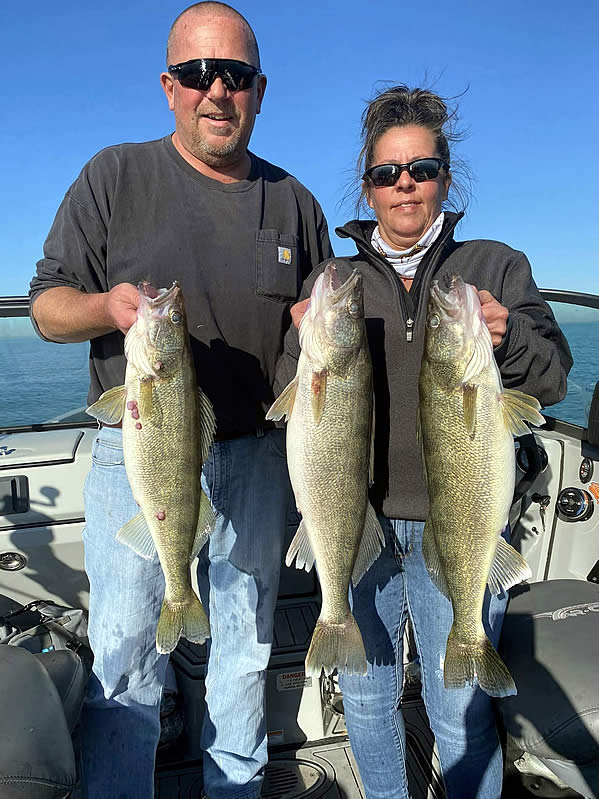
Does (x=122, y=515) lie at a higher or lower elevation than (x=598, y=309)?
lower

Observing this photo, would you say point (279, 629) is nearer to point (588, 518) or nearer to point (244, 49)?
A: point (588, 518)

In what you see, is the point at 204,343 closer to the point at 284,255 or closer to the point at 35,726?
the point at 284,255

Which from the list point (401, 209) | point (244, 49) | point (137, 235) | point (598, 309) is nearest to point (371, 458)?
point (401, 209)

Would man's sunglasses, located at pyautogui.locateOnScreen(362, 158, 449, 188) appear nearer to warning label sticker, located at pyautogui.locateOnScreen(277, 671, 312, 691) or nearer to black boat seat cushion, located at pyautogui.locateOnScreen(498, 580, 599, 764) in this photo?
black boat seat cushion, located at pyautogui.locateOnScreen(498, 580, 599, 764)

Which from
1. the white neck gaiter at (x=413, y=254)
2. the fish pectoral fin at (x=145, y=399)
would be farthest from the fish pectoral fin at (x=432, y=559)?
the fish pectoral fin at (x=145, y=399)

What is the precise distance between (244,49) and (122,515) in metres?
2.21

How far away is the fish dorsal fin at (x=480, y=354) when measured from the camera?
2230 millimetres

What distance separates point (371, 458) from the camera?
2.52 meters

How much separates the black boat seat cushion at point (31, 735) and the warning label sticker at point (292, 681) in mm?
1609

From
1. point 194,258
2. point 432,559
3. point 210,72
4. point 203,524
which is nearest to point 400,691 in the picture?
point 432,559

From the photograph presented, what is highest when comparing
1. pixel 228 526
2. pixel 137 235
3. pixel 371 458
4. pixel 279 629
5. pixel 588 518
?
pixel 137 235

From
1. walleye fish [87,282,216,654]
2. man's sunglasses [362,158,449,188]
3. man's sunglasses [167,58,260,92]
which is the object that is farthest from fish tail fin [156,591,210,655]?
man's sunglasses [167,58,260,92]

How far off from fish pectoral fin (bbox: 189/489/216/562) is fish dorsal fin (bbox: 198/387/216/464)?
193mm

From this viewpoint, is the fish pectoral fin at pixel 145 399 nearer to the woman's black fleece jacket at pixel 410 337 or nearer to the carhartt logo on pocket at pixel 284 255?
the woman's black fleece jacket at pixel 410 337
